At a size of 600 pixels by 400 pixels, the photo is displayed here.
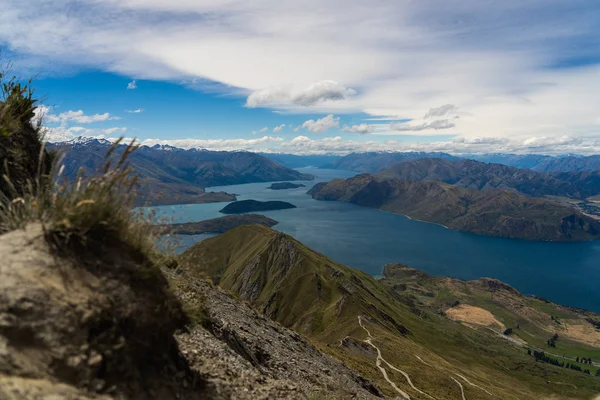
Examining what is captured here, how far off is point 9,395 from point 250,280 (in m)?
201

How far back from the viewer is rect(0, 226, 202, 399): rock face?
5137 mm

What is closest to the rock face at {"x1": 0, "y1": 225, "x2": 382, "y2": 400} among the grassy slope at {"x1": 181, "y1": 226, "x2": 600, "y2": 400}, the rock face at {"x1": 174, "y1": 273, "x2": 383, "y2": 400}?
the rock face at {"x1": 174, "y1": 273, "x2": 383, "y2": 400}

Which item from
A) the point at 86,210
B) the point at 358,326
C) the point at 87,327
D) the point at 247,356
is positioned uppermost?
the point at 86,210

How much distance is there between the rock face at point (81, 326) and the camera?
514 cm

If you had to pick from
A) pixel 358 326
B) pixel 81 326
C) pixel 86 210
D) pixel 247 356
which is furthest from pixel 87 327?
pixel 358 326

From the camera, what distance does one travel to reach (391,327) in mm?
131250

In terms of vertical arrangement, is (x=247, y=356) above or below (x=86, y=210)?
below

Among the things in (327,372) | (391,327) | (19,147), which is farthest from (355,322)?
(19,147)

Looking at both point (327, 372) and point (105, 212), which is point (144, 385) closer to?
point (105, 212)

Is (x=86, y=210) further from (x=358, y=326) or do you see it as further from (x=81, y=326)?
(x=358, y=326)

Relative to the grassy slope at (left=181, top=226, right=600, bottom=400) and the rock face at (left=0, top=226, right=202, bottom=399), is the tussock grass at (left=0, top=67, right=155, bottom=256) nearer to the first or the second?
the rock face at (left=0, top=226, right=202, bottom=399)

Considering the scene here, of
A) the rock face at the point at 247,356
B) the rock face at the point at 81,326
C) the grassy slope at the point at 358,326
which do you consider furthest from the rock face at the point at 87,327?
the grassy slope at the point at 358,326

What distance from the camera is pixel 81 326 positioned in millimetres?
5715

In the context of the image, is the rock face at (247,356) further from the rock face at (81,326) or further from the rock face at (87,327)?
the rock face at (81,326)
